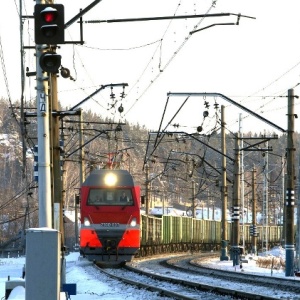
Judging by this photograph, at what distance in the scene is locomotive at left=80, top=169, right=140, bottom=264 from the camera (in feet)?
101

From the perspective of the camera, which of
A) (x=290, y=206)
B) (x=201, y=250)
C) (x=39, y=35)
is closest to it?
(x=39, y=35)

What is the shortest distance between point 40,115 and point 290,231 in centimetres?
1737

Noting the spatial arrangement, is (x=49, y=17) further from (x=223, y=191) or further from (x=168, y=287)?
(x=223, y=191)

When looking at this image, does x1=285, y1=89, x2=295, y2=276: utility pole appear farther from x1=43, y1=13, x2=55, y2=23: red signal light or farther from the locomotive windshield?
x1=43, y1=13, x2=55, y2=23: red signal light

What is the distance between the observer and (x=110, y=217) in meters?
30.9

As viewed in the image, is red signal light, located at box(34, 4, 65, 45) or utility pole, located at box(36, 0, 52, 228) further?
utility pole, located at box(36, 0, 52, 228)

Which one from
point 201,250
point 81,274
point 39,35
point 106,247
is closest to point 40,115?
point 39,35

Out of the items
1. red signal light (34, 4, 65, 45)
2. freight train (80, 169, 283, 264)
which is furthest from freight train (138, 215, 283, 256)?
red signal light (34, 4, 65, 45)

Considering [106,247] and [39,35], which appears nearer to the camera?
[39,35]

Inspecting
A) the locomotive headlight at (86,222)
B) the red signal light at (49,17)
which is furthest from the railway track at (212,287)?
the red signal light at (49,17)

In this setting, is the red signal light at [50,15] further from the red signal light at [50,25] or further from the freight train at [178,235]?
the freight train at [178,235]

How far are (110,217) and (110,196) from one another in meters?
0.82

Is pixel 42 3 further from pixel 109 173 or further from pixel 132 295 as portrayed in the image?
pixel 109 173

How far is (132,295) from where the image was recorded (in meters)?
18.2
